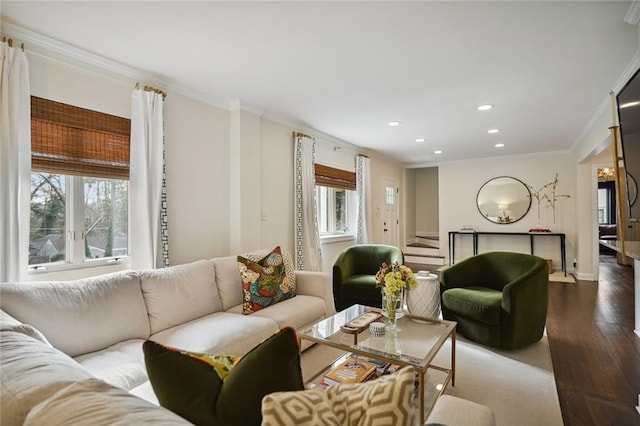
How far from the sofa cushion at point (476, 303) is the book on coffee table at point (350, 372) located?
1268 millimetres

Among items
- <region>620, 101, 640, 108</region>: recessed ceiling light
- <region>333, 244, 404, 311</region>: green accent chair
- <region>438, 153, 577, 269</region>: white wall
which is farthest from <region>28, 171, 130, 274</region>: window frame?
<region>438, 153, 577, 269</region>: white wall

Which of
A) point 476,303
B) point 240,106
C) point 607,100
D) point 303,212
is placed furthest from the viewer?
point 303,212

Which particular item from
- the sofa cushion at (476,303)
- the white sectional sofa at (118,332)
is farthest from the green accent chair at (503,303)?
the white sectional sofa at (118,332)

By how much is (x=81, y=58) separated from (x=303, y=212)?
2713 mm

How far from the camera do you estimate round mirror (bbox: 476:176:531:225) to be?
6.48 meters

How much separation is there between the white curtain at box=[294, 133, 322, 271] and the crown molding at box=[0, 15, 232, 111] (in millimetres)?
1620

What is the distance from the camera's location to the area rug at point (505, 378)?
1934 millimetres

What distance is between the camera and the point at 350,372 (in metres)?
1.96

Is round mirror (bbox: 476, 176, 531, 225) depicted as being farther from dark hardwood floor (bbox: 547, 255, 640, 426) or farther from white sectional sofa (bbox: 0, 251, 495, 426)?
white sectional sofa (bbox: 0, 251, 495, 426)

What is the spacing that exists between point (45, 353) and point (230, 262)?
1.94m

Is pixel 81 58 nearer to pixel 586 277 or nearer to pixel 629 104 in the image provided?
pixel 629 104

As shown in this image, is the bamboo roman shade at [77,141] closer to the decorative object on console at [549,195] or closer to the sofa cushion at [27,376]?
the sofa cushion at [27,376]

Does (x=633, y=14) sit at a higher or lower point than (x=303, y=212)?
higher

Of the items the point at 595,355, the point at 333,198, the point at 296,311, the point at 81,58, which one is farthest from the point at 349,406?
the point at 333,198
